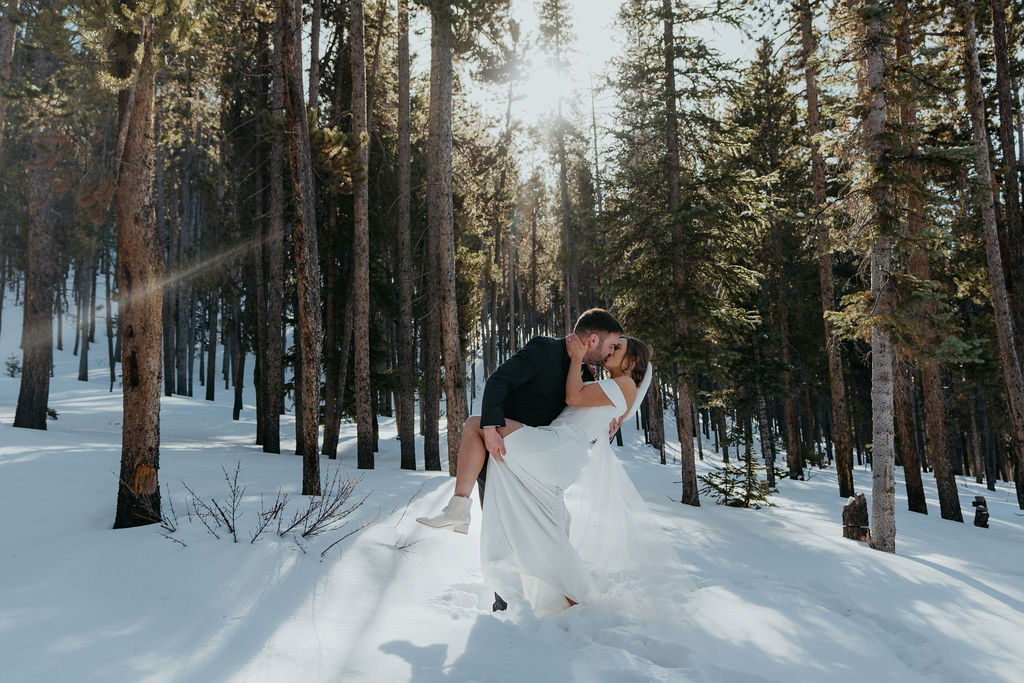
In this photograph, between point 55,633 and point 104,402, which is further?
point 104,402

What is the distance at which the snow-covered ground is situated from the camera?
312 cm

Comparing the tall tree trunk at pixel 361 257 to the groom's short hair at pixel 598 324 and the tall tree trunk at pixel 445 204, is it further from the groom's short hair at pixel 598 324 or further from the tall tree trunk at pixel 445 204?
the groom's short hair at pixel 598 324

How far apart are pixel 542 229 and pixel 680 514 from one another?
2663cm

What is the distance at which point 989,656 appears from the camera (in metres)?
4.04

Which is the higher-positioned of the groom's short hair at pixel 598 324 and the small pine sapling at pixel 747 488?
the groom's short hair at pixel 598 324

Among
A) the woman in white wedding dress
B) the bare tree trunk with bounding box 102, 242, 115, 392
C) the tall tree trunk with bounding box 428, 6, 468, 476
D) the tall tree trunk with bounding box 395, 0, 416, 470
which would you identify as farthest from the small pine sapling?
the bare tree trunk with bounding box 102, 242, 115, 392

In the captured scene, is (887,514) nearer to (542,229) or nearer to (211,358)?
(542,229)

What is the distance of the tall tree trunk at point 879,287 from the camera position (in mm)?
7973

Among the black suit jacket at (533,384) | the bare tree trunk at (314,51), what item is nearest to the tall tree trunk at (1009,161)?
the black suit jacket at (533,384)

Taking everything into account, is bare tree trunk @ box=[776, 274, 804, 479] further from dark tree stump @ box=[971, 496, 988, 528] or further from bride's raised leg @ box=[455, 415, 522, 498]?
bride's raised leg @ box=[455, 415, 522, 498]

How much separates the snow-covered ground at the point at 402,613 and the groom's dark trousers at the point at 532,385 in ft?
2.66

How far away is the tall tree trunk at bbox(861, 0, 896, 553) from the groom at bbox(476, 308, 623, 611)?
5.53m

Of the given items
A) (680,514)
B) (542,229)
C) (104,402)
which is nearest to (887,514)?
(680,514)

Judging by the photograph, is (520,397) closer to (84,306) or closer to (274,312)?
(274,312)
